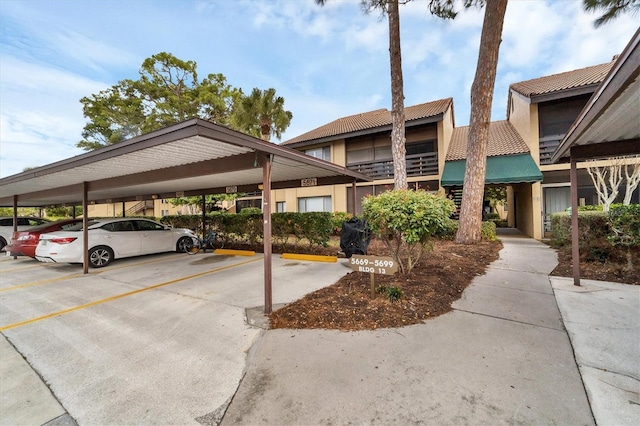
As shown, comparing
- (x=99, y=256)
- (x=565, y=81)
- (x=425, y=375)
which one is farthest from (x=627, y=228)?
(x=99, y=256)

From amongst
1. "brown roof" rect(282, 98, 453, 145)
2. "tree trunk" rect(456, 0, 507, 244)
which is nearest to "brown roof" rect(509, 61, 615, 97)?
"brown roof" rect(282, 98, 453, 145)

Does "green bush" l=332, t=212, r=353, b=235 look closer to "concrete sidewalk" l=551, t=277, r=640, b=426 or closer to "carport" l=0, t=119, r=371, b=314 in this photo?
"carport" l=0, t=119, r=371, b=314

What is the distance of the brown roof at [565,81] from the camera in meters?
10.7

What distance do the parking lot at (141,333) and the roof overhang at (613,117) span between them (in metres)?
4.76

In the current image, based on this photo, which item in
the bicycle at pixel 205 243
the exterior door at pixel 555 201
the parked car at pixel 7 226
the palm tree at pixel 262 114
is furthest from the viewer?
the palm tree at pixel 262 114

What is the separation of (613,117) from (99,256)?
1197 cm

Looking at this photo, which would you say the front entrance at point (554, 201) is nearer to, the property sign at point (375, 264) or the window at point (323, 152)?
the window at point (323, 152)

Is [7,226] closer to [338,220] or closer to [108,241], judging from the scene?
[108,241]

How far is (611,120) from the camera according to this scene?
151 inches

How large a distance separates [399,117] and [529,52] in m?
7.03

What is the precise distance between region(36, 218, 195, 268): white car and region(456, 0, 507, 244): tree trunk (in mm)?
10784

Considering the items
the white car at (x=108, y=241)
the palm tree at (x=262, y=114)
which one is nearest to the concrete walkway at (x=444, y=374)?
the white car at (x=108, y=241)

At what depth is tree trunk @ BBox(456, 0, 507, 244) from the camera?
8820 mm

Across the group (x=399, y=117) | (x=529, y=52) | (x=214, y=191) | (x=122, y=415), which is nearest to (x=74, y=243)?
(x=214, y=191)
